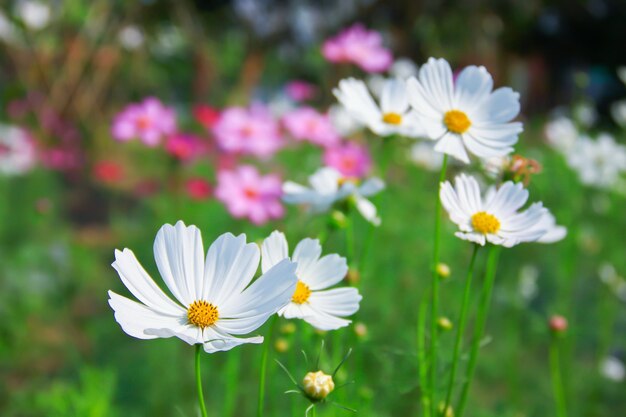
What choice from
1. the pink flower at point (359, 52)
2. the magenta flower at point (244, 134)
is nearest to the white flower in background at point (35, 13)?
the magenta flower at point (244, 134)

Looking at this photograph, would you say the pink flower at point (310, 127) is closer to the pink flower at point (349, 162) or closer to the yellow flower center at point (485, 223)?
the pink flower at point (349, 162)

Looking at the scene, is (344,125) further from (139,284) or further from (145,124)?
(139,284)

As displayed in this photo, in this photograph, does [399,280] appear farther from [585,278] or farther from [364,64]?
[585,278]

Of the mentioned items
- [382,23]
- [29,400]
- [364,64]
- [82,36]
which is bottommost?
[29,400]

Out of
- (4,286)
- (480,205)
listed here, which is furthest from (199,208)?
(480,205)

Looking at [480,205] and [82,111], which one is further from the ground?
[82,111]

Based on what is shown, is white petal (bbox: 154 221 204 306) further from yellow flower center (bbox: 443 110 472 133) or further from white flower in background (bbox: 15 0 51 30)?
white flower in background (bbox: 15 0 51 30)
